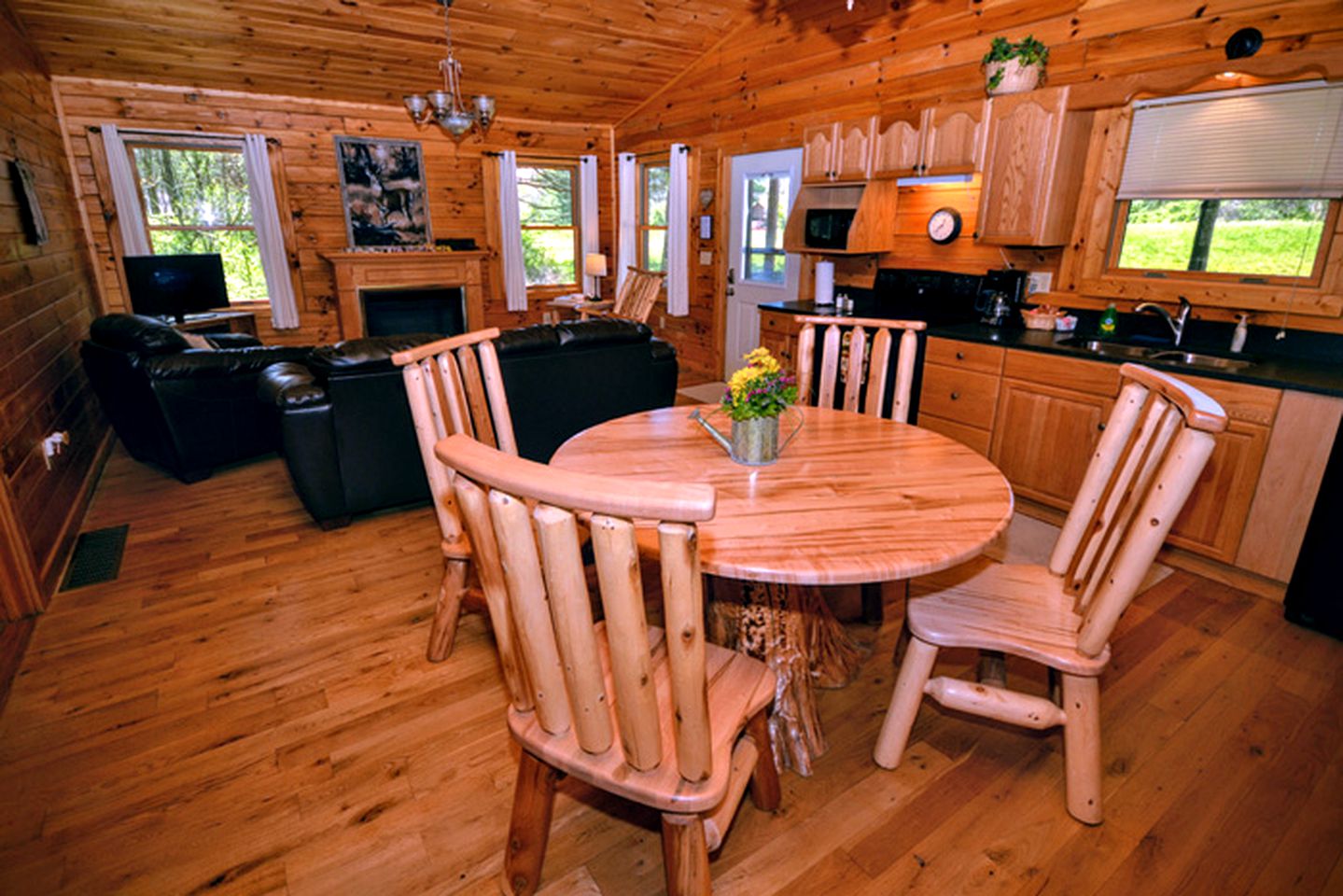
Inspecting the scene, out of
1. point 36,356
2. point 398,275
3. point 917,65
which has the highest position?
point 917,65

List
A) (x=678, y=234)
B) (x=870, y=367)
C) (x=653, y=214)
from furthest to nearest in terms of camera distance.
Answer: (x=653, y=214) → (x=678, y=234) → (x=870, y=367)

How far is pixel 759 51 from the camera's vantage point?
521 cm

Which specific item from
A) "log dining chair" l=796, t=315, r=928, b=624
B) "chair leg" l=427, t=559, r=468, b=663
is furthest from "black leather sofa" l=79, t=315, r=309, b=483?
"log dining chair" l=796, t=315, r=928, b=624

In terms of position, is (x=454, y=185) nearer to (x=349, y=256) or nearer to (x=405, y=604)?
(x=349, y=256)

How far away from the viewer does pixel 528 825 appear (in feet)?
4.31

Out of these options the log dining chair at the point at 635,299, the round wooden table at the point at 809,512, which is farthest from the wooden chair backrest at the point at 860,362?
the log dining chair at the point at 635,299

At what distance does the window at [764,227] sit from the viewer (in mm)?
5316

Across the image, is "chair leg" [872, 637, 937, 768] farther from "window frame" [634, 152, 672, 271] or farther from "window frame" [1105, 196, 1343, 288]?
"window frame" [634, 152, 672, 271]

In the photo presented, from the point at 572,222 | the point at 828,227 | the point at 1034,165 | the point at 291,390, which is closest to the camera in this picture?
the point at 291,390

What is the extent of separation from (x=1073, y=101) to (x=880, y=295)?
152 centimetres

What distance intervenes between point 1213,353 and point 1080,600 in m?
2.13

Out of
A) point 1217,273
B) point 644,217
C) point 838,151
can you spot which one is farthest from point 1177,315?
point 644,217

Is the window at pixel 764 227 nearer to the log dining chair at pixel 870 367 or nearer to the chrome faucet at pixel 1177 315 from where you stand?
the chrome faucet at pixel 1177 315

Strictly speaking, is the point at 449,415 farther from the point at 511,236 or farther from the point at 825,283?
the point at 511,236
